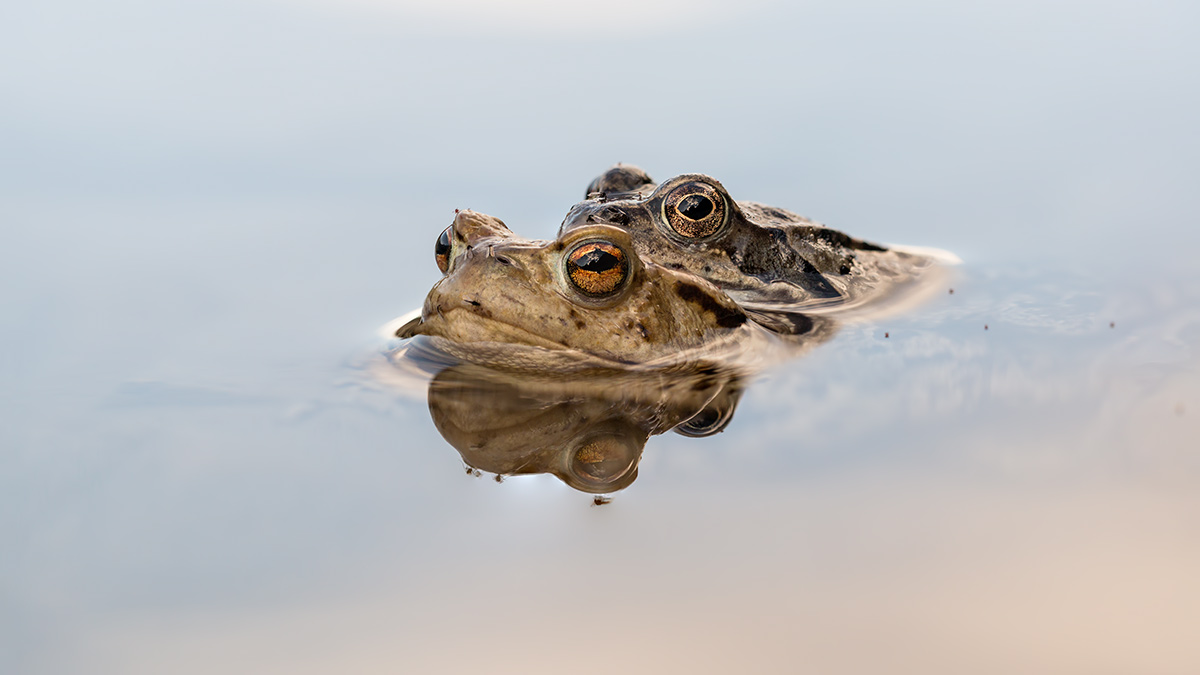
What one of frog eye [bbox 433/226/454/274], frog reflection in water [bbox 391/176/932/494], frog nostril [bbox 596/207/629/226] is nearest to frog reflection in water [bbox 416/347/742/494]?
frog reflection in water [bbox 391/176/932/494]

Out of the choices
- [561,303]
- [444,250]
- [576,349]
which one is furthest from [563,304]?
[444,250]

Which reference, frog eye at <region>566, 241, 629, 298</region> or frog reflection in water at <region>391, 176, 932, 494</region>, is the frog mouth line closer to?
frog reflection in water at <region>391, 176, 932, 494</region>

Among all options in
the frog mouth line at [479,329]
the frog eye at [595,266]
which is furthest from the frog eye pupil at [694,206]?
the frog mouth line at [479,329]

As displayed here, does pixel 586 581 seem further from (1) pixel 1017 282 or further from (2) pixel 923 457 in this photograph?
(1) pixel 1017 282

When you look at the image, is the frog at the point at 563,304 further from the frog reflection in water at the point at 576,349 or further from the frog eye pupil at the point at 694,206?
the frog eye pupil at the point at 694,206

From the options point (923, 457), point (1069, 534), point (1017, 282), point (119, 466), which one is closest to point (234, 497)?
point (119, 466)

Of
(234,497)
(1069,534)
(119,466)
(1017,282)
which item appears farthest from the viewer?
(1017,282)

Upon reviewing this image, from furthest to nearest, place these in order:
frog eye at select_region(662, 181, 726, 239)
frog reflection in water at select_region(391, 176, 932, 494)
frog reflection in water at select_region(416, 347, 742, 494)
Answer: frog eye at select_region(662, 181, 726, 239), frog reflection in water at select_region(391, 176, 932, 494), frog reflection in water at select_region(416, 347, 742, 494)
